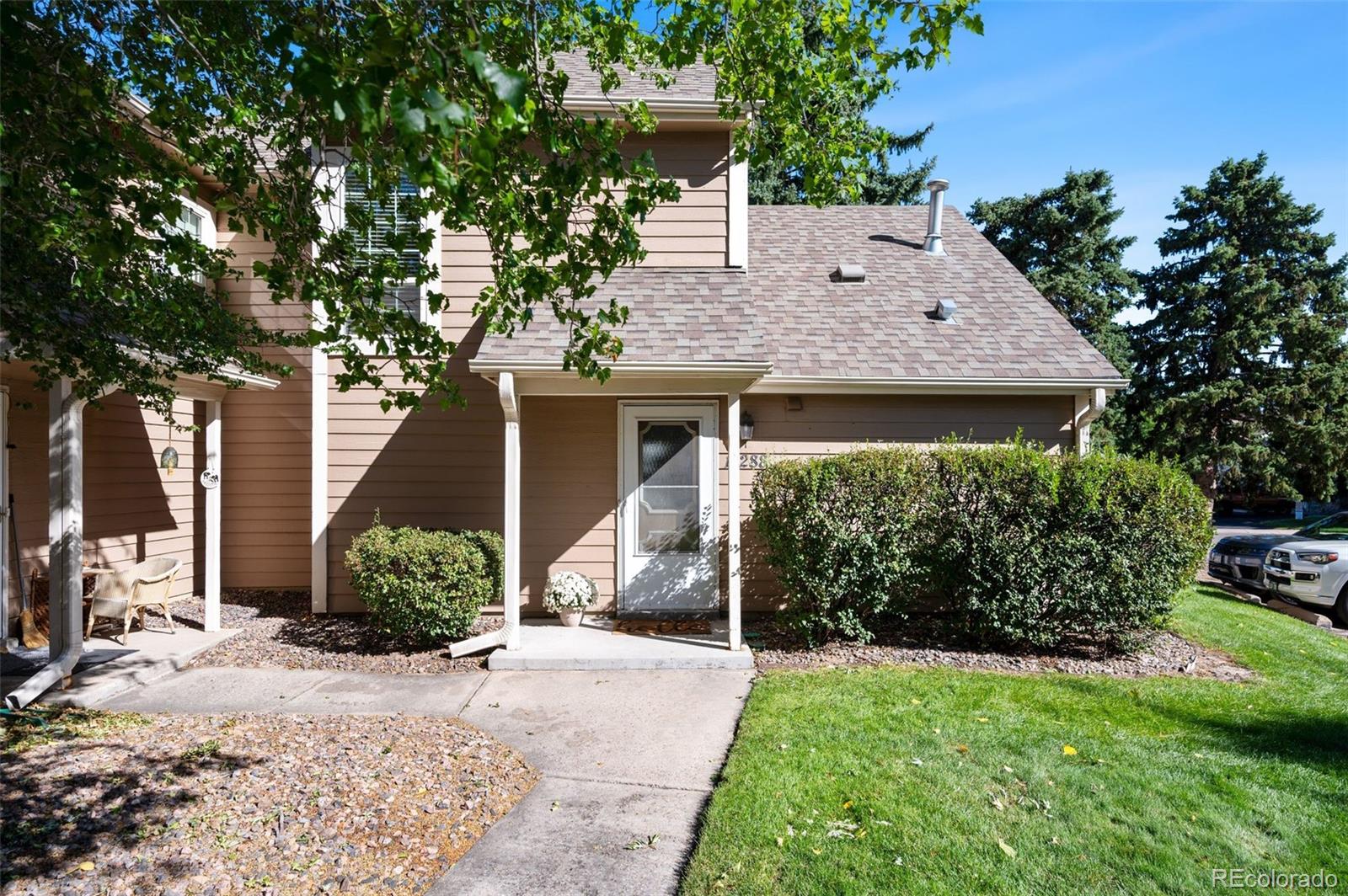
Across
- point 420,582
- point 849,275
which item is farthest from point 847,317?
point 420,582

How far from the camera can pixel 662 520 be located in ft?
24.9

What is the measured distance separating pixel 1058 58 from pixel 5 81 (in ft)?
22.8

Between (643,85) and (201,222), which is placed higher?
(643,85)

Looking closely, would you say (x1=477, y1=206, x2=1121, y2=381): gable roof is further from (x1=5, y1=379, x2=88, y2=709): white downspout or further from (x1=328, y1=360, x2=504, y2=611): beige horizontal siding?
(x1=5, y1=379, x2=88, y2=709): white downspout

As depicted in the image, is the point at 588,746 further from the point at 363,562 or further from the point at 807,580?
the point at 363,562

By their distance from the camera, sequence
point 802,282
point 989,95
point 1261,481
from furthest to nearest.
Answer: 1. point 1261,481
2. point 802,282
3. point 989,95

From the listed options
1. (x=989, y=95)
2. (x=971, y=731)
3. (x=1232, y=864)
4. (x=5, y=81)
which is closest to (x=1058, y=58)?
(x=989, y=95)

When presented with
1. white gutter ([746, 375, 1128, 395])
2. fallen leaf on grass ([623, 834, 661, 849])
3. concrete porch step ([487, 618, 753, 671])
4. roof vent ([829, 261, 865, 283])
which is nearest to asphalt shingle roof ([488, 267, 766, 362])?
white gutter ([746, 375, 1128, 395])

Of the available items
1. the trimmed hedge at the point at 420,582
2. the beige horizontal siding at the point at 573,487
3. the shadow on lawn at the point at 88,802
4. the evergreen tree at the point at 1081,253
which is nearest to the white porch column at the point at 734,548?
the beige horizontal siding at the point at 573,487

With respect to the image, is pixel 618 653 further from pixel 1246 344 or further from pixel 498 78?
pixel 1246 344

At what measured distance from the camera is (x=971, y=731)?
4.44 m

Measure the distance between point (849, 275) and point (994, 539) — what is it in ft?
14.4

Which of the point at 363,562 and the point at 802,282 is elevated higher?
the point at 802,282

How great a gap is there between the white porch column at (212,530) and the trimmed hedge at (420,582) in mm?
1716
